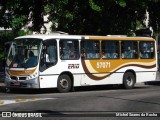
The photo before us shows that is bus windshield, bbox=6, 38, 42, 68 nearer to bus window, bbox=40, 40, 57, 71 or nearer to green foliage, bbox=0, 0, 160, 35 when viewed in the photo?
bus window, bbox=40, 40, 57, 71

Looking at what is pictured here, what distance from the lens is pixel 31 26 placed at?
101ft

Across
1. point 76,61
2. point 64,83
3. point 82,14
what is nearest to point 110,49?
point 76,61

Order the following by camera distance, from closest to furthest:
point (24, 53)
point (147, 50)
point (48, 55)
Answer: point (48, 55) → point (24, 53) → point (147, 50)

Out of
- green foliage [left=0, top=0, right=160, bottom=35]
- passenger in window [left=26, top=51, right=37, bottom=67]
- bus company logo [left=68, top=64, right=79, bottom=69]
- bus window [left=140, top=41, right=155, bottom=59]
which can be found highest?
green foliage [left=0, top=0, right=160, bottom=35]

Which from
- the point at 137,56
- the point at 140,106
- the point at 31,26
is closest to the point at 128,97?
the point at 140,106

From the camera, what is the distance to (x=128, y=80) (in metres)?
26.2

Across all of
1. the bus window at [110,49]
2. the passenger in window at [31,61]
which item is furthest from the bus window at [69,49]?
the bus window at [110,49]

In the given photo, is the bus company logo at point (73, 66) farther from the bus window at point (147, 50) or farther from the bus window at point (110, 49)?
the bus window at point (147, 50)

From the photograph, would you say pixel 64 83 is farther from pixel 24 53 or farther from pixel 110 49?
pixel 110 49

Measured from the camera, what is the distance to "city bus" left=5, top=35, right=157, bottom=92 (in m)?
22.5

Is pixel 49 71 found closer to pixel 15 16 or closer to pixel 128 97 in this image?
pixel 128 97

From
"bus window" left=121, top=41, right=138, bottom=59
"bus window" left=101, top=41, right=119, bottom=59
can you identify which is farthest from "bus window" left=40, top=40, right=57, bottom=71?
"bus window" left=121, top=41, right=138, bottom=59

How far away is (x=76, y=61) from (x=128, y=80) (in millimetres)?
3462

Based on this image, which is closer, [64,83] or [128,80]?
→ [64,83]
